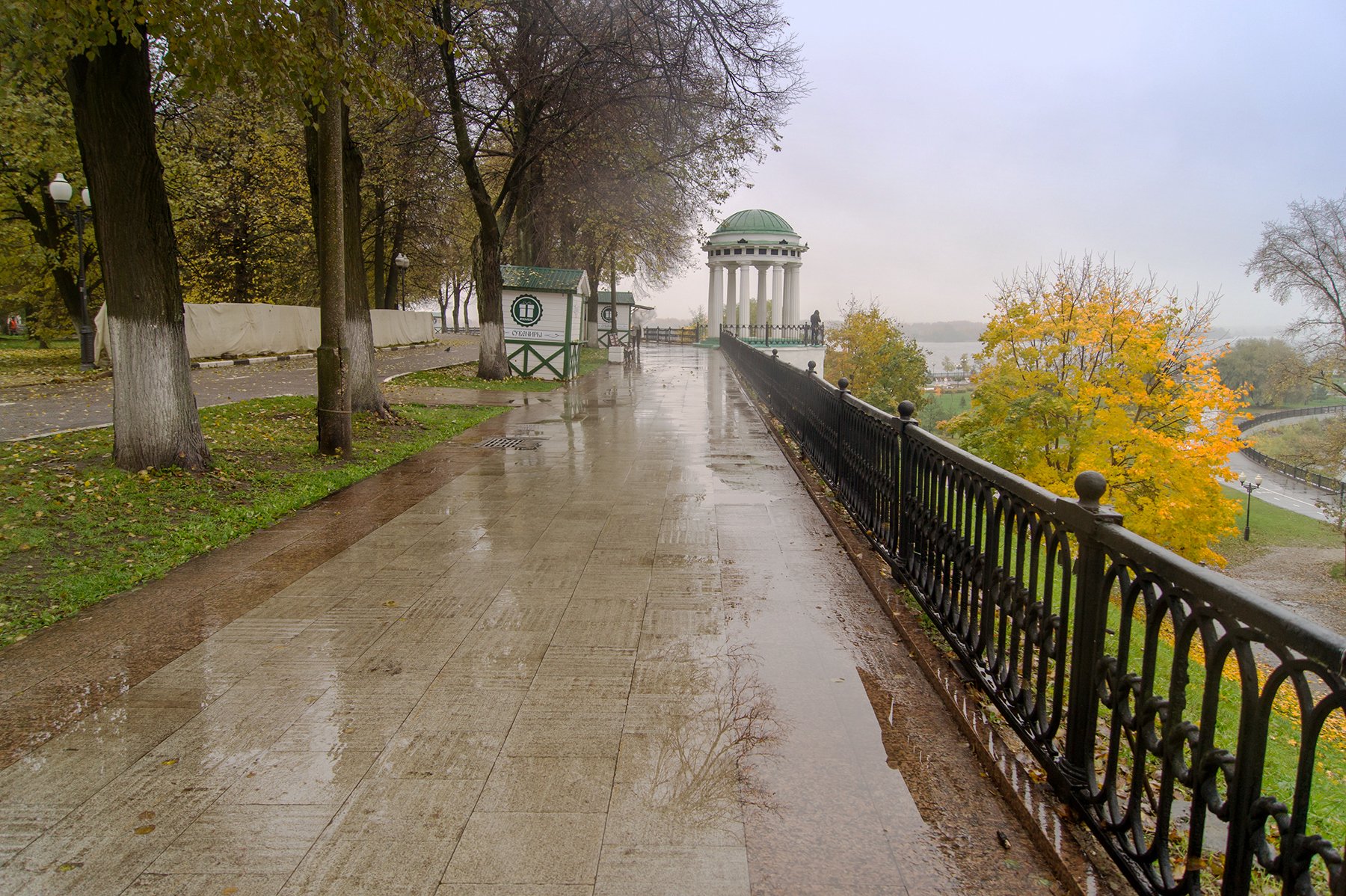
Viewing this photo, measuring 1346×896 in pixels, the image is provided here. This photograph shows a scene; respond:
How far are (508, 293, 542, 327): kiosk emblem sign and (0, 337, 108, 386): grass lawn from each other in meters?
9.07

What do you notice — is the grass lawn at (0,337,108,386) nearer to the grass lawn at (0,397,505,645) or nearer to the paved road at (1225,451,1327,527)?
the grass lawn at (0,397,505,645)

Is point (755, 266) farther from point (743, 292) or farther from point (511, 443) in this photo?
point (511, 443)

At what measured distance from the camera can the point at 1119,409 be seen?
63.5 feet

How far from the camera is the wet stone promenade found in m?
2.66

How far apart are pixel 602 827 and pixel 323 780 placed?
1.07 m

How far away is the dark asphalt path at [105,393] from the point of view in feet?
37.5

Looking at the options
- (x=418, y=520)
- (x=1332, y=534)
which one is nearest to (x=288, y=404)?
(x=418, y=520)

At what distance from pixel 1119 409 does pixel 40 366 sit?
1010 inches

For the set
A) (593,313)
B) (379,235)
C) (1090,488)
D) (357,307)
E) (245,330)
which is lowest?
(1090,488)

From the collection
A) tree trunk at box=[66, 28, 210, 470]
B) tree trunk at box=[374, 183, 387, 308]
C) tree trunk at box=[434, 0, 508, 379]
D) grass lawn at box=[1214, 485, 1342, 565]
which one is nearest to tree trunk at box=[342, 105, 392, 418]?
tree trunk at box=[434, 0, 508, 379]

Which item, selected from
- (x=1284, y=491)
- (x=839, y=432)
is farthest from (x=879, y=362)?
(x=839, y=432)

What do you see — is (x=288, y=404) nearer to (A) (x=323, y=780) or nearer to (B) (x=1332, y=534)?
(A) (x=323, y=780)

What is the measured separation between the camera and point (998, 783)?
3.14 m

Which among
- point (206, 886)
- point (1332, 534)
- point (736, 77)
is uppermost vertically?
point (736, 77)
